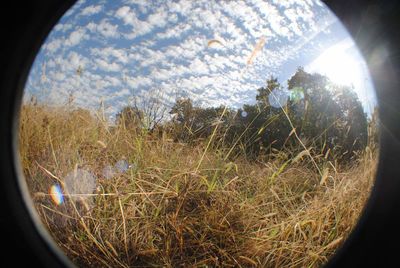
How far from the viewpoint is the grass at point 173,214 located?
5.23 feet

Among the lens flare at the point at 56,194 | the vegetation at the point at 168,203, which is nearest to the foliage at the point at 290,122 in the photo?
the vegetation at the point at 168,203

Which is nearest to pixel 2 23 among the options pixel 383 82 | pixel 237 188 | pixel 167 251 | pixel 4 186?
pixel 4 186

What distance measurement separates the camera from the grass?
1594 mm

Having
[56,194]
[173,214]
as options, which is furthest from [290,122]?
[56,194]

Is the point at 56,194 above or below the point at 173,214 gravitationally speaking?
above

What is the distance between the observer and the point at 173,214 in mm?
1627

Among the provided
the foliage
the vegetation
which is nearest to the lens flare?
the vegetation

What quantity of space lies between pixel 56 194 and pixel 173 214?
2.46 feet

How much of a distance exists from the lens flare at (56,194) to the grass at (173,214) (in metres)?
0.03

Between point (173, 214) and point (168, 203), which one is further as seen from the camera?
point (168, 203)

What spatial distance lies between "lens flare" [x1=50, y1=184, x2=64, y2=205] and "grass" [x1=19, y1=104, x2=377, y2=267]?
3 centimetres

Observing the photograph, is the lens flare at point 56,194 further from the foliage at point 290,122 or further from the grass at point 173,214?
the foliage at point 290,122

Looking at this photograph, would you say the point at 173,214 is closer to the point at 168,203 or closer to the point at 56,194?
the point at 168,203

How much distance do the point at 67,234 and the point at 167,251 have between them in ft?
1.86
